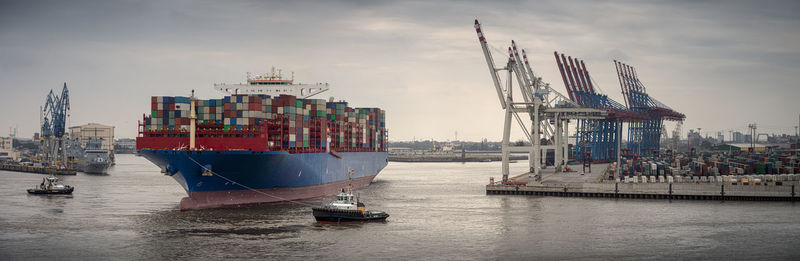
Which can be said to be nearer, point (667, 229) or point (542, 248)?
point (542, 248)

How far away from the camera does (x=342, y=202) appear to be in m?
Result: 45.5

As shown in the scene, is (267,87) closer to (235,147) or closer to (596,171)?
(235,147)

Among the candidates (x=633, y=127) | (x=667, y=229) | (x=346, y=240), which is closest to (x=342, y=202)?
(x=346, y=240)

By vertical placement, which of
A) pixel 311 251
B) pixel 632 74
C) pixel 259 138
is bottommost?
pixel 311 251

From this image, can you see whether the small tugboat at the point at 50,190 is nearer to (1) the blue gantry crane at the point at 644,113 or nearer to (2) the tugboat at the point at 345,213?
(2) the tugboat at the point at 345,213

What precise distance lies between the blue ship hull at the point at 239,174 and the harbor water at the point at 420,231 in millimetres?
1415

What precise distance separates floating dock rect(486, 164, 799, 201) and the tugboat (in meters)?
21.2

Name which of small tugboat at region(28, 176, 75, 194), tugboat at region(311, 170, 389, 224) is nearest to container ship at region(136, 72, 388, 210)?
tugboat at region(311, 170, 389, 224)

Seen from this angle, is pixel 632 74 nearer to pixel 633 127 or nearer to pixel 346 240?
pixel 633 127

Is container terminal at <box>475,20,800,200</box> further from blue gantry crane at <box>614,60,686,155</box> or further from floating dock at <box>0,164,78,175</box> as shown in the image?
floating dock at <box>0,164,78,175</box>

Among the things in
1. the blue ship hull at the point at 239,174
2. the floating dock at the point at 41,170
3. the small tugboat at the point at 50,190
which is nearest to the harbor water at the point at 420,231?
the blue ship hull at the point at 239,174

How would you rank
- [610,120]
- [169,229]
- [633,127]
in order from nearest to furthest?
[169,229]
[610,120]
[633,127]

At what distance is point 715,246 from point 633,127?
10603 cm

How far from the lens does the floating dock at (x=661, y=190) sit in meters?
56.7
